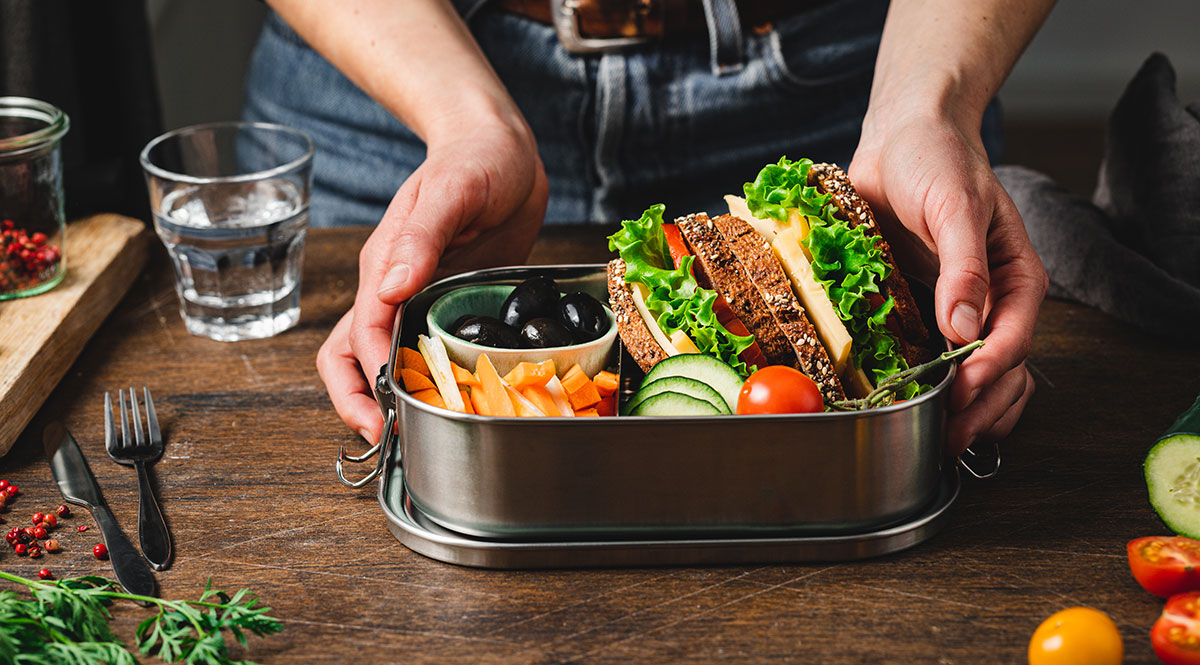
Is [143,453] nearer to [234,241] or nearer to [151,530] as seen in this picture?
[151,530]

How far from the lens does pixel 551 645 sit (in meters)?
0.93

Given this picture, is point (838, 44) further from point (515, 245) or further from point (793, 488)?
point (793, 488)

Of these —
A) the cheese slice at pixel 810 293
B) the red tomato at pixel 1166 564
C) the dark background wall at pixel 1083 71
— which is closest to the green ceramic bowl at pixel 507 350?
the cheese slice at pixel 810 293

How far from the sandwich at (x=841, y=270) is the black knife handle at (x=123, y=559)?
0.76 metres

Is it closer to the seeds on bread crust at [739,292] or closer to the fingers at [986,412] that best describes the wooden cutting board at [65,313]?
the seeds on bread crust at [739,292]

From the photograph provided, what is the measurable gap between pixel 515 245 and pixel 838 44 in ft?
2.30

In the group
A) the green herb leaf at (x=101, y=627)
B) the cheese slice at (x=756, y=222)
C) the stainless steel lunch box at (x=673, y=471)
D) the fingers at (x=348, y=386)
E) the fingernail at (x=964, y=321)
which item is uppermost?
the cheese slice at (x=756, y=222)

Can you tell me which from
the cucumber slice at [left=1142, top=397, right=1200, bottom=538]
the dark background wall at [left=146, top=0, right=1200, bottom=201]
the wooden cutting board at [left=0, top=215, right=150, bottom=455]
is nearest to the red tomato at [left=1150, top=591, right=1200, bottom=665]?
the cucumber slice at [left=1142, top=397, right=1200, bottom=538]

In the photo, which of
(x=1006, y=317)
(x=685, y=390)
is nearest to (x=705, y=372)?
(x=685, y=390)

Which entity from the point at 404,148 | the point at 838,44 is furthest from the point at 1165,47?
the point at 404,148

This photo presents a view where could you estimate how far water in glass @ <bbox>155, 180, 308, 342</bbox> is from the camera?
1519 mm

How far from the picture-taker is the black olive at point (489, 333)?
1.17 meters

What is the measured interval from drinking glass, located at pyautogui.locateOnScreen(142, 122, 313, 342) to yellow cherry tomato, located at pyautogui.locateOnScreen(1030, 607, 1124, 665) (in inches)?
45.2

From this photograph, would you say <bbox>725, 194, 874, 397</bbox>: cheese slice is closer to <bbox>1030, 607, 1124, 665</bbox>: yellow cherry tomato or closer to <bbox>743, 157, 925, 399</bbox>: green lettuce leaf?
<bbox>743, 157, 925, 399</bbox>: green lettuce leaf
